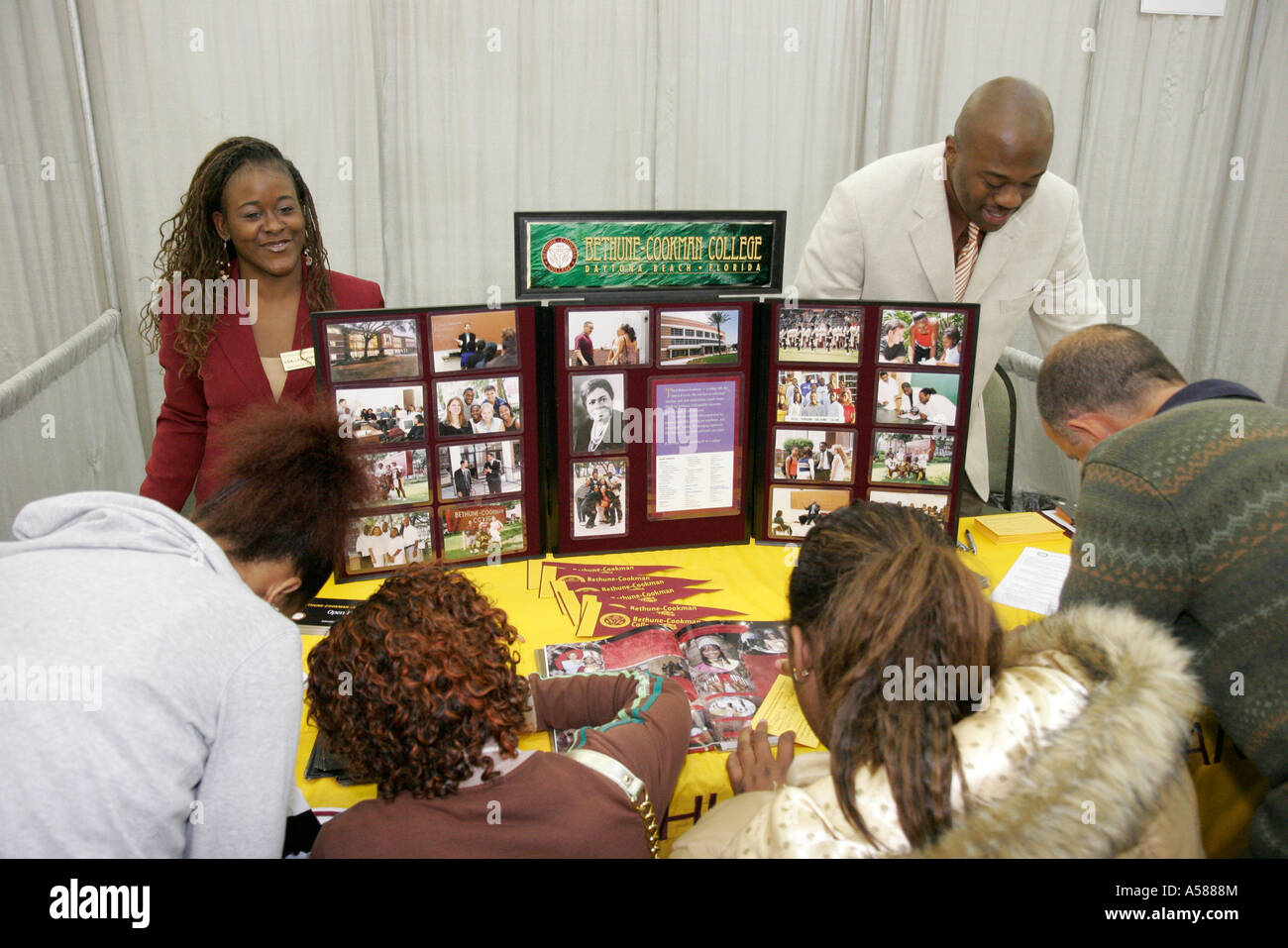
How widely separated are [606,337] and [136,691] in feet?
4.10

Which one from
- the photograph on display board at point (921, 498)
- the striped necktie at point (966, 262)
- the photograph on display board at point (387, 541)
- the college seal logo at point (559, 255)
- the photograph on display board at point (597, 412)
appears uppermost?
the college seal logo at point (559, 255)

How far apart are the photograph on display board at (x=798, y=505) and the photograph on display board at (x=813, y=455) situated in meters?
0.03

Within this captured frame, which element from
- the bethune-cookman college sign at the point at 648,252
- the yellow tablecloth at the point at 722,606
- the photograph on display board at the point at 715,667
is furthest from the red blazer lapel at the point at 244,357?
the photograph on display board at the point at 715,667

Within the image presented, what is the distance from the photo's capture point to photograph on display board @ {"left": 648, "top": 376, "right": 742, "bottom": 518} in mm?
2154

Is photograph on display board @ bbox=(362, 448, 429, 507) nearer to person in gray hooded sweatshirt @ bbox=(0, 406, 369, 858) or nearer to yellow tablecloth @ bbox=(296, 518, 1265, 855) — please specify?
yellow tablecloth @ bbox=(296, 518, 1265, 855)

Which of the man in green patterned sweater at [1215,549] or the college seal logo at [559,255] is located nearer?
the man in green patterned sweater at [1215,549]

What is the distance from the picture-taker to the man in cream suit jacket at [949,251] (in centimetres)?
258

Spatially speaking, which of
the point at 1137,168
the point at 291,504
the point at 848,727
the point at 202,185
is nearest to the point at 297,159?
the point at 202,185

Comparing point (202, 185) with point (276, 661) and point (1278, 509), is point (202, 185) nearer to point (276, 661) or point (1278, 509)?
point (276, 661)

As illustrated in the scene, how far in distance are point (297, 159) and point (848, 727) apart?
12.2 feet

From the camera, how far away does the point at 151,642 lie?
1.13 metres

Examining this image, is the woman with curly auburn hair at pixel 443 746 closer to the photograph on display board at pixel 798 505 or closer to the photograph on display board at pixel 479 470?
the photograph on display board at pixel 479 470

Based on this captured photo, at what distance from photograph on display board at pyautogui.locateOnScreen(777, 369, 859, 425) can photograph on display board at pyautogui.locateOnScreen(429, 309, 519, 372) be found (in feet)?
2.17

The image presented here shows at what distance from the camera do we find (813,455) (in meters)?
2.24
